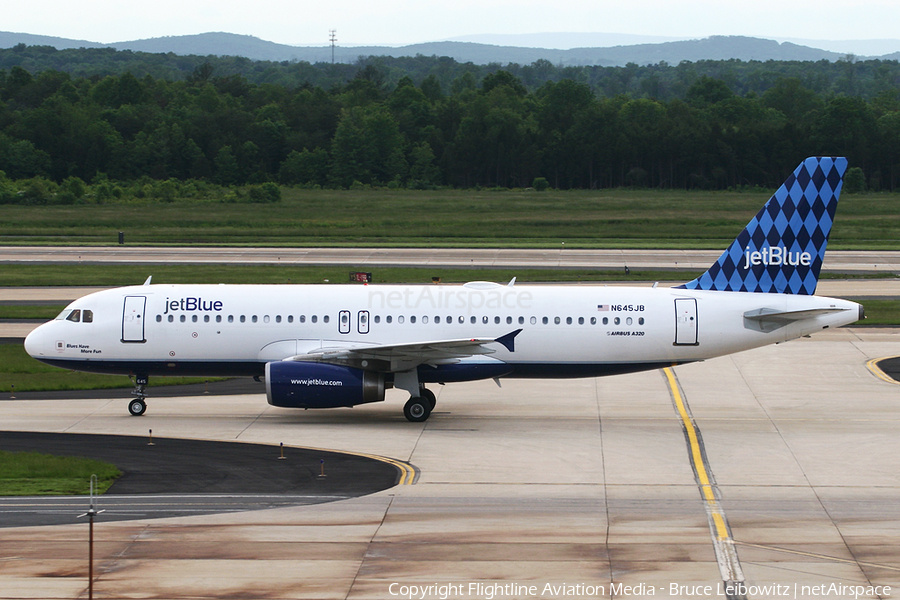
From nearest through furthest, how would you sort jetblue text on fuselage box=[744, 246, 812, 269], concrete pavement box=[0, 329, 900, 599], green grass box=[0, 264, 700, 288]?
concrete pavement box=[0, 329, 900, 599] → jetblue text on fuselage box=[744, 246, 812, 269] → green grass box=[0, 264, 700, 288]

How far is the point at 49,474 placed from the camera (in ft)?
84.9

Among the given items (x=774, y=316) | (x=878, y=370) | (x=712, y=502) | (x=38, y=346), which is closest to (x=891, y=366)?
(x=878, y=370)

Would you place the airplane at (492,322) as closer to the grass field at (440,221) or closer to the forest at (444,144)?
the grass field at (440,221)

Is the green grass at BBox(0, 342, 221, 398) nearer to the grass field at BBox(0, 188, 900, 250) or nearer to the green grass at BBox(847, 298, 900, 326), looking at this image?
the green grass at BBox(847, 298, 900, 326)

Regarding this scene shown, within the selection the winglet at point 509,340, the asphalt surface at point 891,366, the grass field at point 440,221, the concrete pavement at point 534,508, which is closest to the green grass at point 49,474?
the concrete pavement at point 534,508

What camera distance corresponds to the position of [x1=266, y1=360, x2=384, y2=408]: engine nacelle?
3108cm

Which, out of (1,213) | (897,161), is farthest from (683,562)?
(897,161)

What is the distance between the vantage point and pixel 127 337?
108 feet

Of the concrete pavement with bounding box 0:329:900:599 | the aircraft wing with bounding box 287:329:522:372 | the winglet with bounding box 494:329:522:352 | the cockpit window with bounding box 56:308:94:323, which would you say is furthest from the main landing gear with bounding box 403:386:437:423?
the cockpit window with bounding box 56:308:94:323

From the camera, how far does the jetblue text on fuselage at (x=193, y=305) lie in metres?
33.0

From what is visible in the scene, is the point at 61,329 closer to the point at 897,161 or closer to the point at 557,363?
the point at 557,363

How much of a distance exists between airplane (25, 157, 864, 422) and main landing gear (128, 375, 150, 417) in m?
0.05

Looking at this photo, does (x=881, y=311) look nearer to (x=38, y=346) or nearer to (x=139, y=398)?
(x=139, y=398)

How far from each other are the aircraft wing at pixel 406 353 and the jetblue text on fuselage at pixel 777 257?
8245 mm
